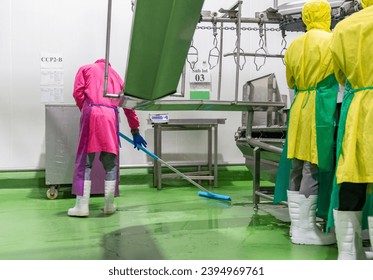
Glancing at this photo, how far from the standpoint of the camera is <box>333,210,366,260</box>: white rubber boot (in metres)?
1.92

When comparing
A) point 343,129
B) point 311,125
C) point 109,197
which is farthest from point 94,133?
point 343,129

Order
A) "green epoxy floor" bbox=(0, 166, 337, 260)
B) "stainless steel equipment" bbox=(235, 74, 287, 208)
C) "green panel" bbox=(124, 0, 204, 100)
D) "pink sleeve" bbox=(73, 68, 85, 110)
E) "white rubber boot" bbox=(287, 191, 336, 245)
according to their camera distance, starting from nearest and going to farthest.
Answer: "green panel" bbox=(124, 0, 204, 100), "green epoxy floor" bbox=(0, 166, 337, 260), "white rubber boot" bbox=(287, 191, 336, 245), "stainless steel equipment" bbox=(235, 74, 287, 208), "pink sleeve" bbox=(73, 68, 85, 110)

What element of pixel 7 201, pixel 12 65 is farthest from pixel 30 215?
pixel 12 65

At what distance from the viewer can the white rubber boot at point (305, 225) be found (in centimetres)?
245

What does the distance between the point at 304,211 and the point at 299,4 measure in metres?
1.51

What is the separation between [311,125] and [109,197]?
1690 millimetres

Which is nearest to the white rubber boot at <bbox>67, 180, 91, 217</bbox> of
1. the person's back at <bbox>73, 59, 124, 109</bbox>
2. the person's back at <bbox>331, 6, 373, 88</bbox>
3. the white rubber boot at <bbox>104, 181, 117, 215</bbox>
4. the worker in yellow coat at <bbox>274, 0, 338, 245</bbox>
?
the white rubber boot at <bbox>104, 181, 117, 215</bbox>

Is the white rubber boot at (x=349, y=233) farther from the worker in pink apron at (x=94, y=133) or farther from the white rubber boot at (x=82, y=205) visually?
the white rubber boot at (x=82, y=205)

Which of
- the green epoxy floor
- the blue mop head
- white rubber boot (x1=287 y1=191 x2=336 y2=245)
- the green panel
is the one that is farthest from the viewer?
the blue mop head

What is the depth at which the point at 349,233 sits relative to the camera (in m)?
1.95

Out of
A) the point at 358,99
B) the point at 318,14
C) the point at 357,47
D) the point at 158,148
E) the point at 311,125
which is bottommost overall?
the point at 158,148

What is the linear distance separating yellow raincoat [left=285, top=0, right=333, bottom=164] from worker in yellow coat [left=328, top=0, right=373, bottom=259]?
370mm

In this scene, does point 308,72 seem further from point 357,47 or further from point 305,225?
point 305,225

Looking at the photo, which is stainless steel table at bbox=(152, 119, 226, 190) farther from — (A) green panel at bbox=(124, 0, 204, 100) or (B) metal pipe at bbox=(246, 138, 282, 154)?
(A) green panel at bbox=(124, 0, 204, 100)
